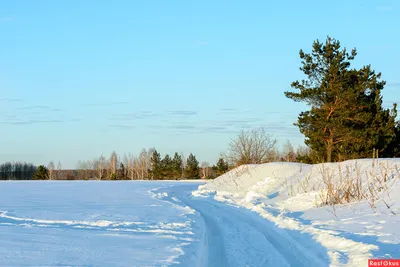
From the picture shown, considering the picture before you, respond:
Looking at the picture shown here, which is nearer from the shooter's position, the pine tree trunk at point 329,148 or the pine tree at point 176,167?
the pine tree trunk at point 329,148

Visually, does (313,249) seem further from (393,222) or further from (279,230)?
(393,222)

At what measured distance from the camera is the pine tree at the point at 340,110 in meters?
28.1

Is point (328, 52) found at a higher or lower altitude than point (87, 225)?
higher

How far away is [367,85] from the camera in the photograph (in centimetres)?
2914

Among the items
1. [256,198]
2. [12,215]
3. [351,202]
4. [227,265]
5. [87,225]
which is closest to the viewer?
[227,265]

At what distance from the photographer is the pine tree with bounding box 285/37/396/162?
92.3 feet

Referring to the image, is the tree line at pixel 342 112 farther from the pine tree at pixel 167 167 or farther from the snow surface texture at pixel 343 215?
the pine tree at pixel 167 167

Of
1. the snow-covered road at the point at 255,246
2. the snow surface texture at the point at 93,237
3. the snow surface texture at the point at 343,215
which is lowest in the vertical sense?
the snow-covered road at the point at 255,246

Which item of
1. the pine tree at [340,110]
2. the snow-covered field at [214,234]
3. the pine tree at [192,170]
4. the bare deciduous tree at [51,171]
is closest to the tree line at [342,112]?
the pine tree at [340,110]

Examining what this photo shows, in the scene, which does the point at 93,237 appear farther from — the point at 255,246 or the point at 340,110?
the point at 340,110

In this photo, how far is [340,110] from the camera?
2834cm

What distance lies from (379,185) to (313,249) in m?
7.62

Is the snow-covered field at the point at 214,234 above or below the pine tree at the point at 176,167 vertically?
below

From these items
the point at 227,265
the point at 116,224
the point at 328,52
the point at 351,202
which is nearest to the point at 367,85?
the point at 328,52
